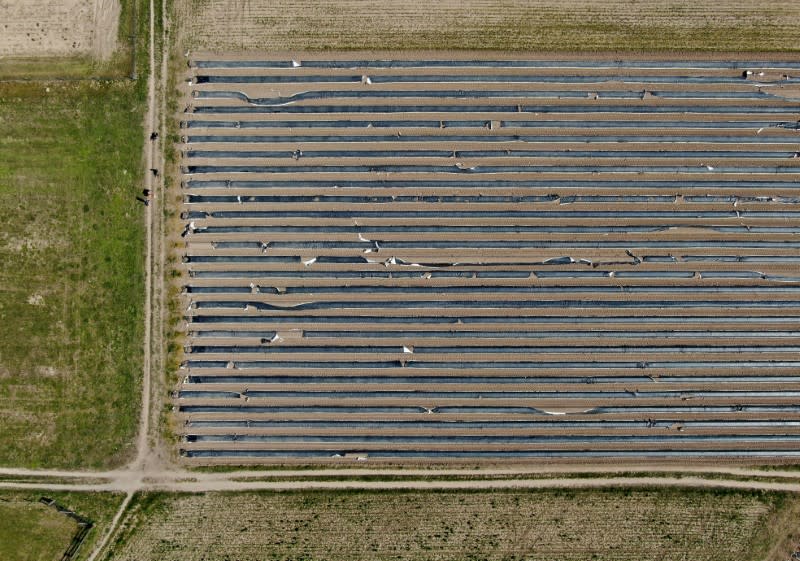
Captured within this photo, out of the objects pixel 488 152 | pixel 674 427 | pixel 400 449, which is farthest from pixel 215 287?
pixel 674 427

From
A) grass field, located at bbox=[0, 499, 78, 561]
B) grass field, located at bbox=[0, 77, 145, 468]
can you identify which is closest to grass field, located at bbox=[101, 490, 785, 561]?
grass field, located at bbox=[0, 499, 78, 561]

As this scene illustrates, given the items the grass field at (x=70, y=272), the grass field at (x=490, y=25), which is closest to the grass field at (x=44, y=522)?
the grass field at (x=70, y=272)

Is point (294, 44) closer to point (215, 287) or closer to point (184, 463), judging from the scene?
point (215, 287)

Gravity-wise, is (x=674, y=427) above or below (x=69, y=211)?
below

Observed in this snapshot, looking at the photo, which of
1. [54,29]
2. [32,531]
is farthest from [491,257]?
[32,531]

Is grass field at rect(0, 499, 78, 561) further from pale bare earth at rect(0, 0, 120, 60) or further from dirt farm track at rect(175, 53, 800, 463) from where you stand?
pale bare earth at rect(0, 0, 120, 60)
